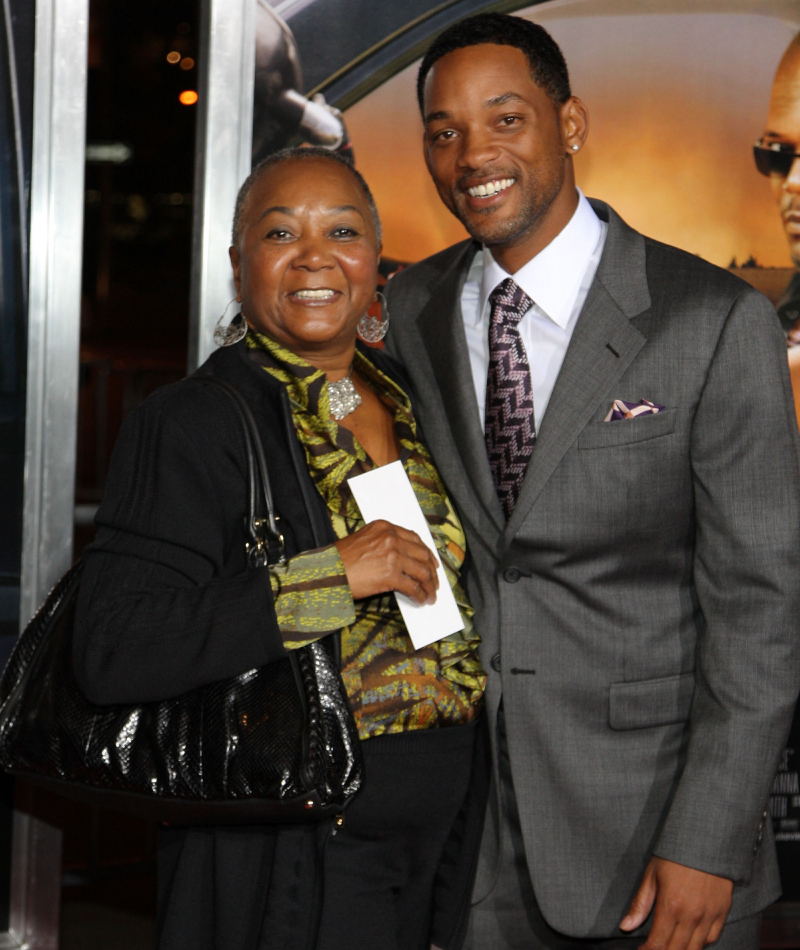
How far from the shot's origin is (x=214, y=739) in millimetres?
1646

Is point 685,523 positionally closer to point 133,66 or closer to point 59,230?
point 59,230

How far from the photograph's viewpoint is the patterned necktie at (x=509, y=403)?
1.98 metres

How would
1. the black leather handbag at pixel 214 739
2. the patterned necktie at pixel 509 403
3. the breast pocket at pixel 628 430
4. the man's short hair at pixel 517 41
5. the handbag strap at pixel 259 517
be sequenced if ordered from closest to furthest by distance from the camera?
the black leather handbag at pixel 214 739
the handbag strap at pixel 259 517
the breast pocket at pixel 628 430
the patterned necktie at pixel 509 403
the man's short hair at pixel 517 41

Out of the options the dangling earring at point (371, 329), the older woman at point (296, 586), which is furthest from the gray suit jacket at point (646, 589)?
A: the dangling earring at point (371, 329)

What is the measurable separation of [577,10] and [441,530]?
1.55 meters

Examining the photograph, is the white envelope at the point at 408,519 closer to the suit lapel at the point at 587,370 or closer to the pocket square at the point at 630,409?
the suit lapel at the point at 587,370

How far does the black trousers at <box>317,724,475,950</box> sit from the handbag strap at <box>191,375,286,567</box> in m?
0.37

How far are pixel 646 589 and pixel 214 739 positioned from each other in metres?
0.80

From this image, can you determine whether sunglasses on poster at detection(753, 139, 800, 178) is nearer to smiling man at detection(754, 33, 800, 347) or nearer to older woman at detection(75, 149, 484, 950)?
smiling man at detection(754, 33, 800, 347)

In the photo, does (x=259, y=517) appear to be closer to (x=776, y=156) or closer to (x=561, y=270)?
(x=561, y=270)

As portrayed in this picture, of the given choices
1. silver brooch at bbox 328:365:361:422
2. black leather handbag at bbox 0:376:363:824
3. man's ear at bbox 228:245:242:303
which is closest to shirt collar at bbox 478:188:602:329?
silver brooch at bbox 328:365:361:422

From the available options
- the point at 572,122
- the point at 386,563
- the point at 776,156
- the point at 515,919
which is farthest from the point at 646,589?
the point at 776,156

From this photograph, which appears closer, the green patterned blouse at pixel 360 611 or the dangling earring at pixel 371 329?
the green patterned blouse at pixel 360 611

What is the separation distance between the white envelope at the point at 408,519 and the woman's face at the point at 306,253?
11.5 inches
